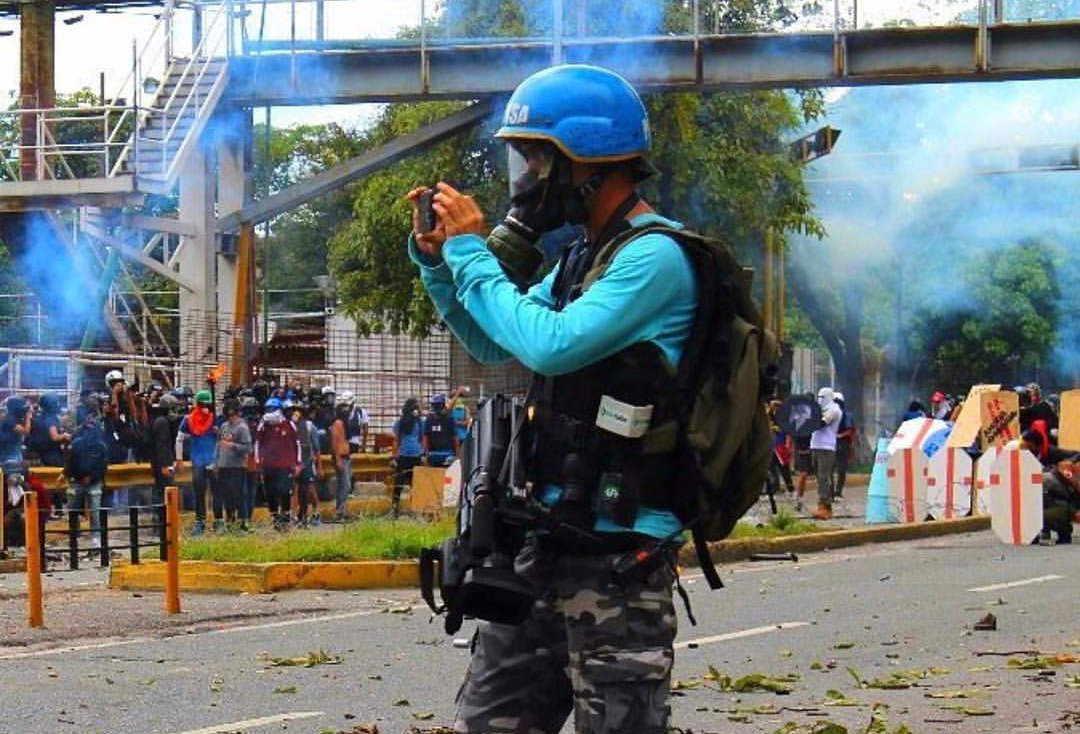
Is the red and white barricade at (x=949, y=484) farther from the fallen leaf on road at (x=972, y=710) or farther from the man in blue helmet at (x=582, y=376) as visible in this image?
the man in blue helmet at (x=582, y=376)

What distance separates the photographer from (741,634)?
11148mm

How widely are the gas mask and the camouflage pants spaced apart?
1.88ft

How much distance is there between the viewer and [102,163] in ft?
86.8

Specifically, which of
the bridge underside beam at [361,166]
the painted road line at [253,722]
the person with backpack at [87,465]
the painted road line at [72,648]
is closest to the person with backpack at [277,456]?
the person with backpack at [87,465]

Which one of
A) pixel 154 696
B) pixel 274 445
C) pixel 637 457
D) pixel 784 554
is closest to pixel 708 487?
pixel 637 457

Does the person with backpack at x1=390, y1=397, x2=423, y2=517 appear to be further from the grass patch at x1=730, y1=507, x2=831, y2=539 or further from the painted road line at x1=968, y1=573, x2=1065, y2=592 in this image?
the painted road line at x1=968, y1=573, x2=1065, y2=592

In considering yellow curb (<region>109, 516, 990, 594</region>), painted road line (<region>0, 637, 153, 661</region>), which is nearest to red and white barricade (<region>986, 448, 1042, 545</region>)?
yellow curb (<region>109, 516, 990, 594</region>)

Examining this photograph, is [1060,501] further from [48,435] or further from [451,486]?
[48,435]

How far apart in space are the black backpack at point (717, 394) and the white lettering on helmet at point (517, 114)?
298 millimetres

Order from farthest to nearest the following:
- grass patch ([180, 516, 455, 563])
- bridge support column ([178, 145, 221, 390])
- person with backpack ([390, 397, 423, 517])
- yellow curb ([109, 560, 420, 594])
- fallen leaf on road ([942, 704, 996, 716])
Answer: bridge support column ([178, 145, 221, 390]), person with backpack ([390, 397, 423, 517]), grass patch ([180, 516, 455, 563]), yellow curb ([109, 560, 420, 594]), fallen leaf on road ([942, 704, 996, 716])

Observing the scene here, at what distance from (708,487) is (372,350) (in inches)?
1401

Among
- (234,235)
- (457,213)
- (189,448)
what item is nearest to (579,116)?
(457,213)

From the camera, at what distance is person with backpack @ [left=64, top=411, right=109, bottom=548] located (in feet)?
61.0

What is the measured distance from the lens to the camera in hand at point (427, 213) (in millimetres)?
4125
